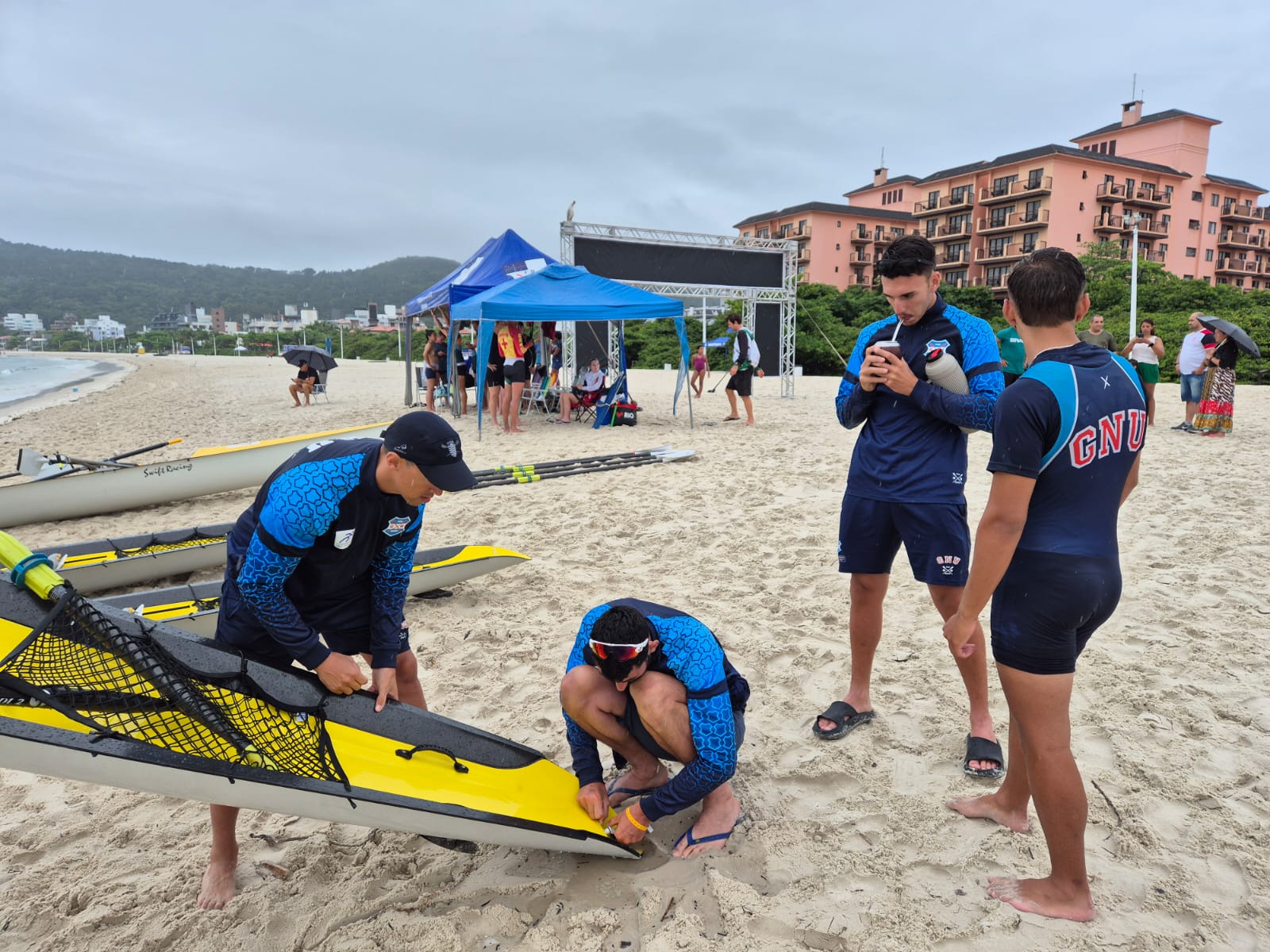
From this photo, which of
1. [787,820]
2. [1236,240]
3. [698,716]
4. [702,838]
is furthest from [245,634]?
[1236,240]

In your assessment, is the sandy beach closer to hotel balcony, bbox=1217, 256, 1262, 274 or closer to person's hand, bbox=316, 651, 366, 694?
person's hand, bbox=316, 651, 366, 694

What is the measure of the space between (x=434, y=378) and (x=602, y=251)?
15.2 ft

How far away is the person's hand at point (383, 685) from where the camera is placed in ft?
7.36

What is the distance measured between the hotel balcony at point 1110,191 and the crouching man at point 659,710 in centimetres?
5407

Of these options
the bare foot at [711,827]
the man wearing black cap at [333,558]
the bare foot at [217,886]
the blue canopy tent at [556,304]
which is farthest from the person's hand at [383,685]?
the blue canopy tent at [556,304]

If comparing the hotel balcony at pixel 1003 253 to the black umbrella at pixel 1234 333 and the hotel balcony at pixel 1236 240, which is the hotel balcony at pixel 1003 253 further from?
the black umbrella at pixel 1234 333

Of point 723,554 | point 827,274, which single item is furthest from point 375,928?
point 827,274

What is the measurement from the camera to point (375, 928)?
1944 mm

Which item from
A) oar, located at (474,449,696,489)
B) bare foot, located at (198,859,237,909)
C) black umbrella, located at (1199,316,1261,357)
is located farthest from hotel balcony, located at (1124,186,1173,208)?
bare foot, located at (198,859,237,909)

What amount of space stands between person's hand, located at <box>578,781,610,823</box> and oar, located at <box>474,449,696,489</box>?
4.49 meters

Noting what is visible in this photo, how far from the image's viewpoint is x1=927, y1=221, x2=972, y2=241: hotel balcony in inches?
1929

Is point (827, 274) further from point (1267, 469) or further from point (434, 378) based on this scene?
point (1267, 469)

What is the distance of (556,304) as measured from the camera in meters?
10.1

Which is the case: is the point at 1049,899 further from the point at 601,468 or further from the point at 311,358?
the point at 311,358
